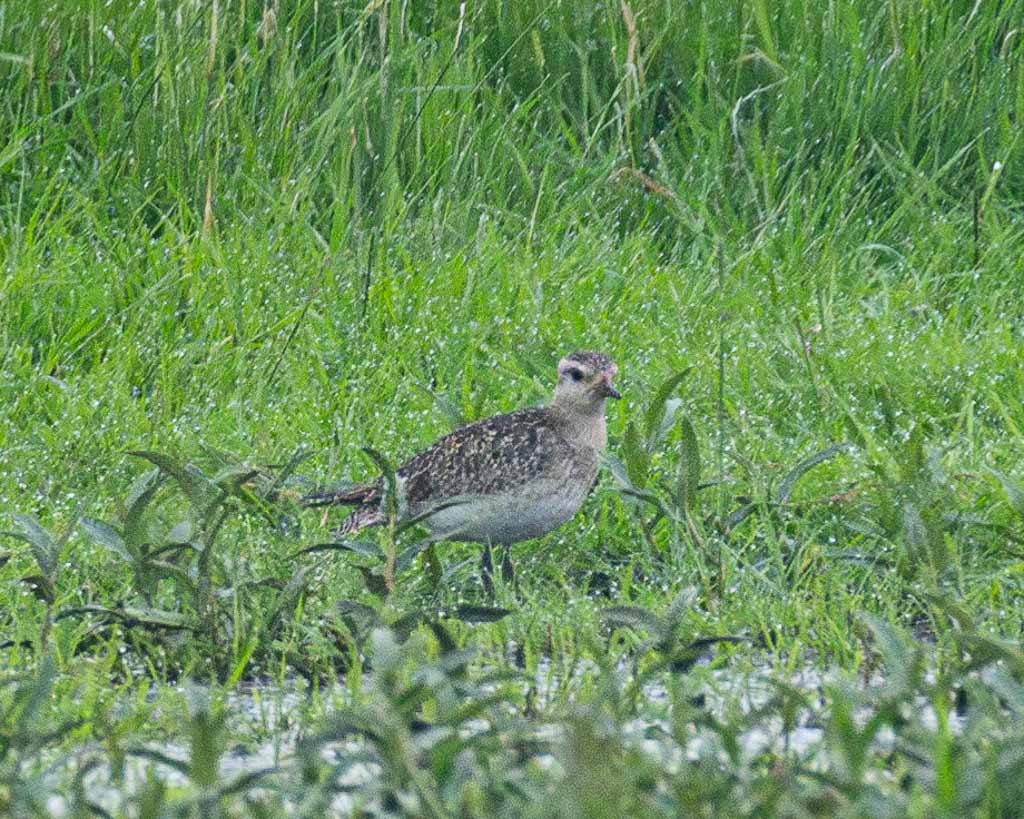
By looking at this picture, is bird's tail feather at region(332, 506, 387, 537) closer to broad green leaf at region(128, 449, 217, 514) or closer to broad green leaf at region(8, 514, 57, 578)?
broad green leaf at region(128, 449, 217, 514)

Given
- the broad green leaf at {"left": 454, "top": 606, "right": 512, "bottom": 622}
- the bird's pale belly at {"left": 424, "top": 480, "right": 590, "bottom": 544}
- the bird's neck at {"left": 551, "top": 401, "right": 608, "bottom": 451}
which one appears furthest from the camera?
the bird's neck at {"left": 551, "top": 401, "right": 608, "bottom": 451}

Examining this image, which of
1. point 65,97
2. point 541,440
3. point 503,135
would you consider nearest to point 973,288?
point 503,135

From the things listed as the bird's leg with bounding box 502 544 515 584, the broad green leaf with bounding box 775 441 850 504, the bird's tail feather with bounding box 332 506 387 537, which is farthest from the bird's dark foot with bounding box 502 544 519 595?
the broad green leaf with bounding box 775 441 850 504

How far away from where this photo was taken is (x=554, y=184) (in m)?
8.26

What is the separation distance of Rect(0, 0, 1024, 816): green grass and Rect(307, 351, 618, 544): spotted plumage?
14 cm

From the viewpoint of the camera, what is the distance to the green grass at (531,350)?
379cm

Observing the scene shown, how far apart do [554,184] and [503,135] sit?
0.30 metres

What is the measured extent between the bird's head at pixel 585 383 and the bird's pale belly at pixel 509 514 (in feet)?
1.28

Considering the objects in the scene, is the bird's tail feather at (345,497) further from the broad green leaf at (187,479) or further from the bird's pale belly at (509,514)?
the broad green leaf at (187,479)

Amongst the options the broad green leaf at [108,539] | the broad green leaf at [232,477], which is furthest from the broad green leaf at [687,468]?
the broad green leaf at [108,539]

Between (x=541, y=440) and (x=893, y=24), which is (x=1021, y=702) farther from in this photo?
(x=893, y=24)

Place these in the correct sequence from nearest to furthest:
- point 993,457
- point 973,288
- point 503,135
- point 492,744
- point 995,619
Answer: point 492,744 → point 995,619 → point 993,457 → point 973,288 → point 503,135

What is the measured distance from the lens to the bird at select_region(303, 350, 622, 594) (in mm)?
5176

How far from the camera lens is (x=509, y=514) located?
5168mm
